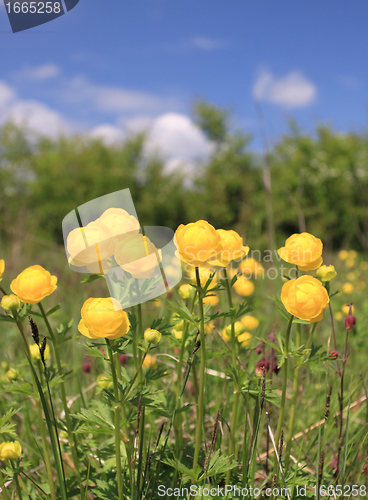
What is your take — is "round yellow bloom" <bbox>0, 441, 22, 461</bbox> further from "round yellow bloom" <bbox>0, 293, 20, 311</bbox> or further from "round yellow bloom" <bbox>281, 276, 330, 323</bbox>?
"round yellow bloom" <bbox>281, 276, 330, 323</bbox>

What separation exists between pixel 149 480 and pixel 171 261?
450 mm

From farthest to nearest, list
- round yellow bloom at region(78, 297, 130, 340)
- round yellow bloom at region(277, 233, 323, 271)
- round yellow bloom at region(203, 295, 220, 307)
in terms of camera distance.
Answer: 1. round yellow bloom at region(203, 295, 220, 307)
2. round yellow bloom at region(277, 233, 323, 271)
3. round yellow bloom at region(78, 297, 130, 340)

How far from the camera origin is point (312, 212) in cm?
716

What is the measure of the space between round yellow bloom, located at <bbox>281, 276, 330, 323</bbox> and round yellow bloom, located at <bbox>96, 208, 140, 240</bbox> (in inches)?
11.3

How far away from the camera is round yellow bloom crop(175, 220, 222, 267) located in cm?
60

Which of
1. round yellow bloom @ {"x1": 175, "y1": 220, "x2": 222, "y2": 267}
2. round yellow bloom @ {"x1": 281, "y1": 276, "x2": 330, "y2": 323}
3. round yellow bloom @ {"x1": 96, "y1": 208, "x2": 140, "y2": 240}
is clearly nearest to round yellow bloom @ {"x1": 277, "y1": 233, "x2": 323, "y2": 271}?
round yellow bloom @ {"x1": 281, "y1": 276, "x2": 330, "y2": 323}

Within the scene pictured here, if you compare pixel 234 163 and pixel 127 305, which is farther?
pixel 234 163

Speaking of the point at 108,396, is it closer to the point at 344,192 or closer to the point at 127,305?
the point at 127,305

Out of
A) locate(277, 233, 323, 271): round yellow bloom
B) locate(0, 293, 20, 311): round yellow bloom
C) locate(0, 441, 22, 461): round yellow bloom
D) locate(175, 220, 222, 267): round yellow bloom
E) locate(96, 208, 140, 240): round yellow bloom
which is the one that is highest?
locate(96, 208, 140, 240): round yellow bloom

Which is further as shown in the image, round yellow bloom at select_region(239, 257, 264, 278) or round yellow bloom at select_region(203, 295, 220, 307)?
round yellow bloom at select_region(239, 257, 264, 278)

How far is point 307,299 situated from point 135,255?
29 cm

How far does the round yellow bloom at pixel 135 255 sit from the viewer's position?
0.63m

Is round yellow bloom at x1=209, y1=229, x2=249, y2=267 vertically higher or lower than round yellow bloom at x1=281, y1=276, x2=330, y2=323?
higher

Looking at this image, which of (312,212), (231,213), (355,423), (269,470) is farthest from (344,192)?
(269,470)
